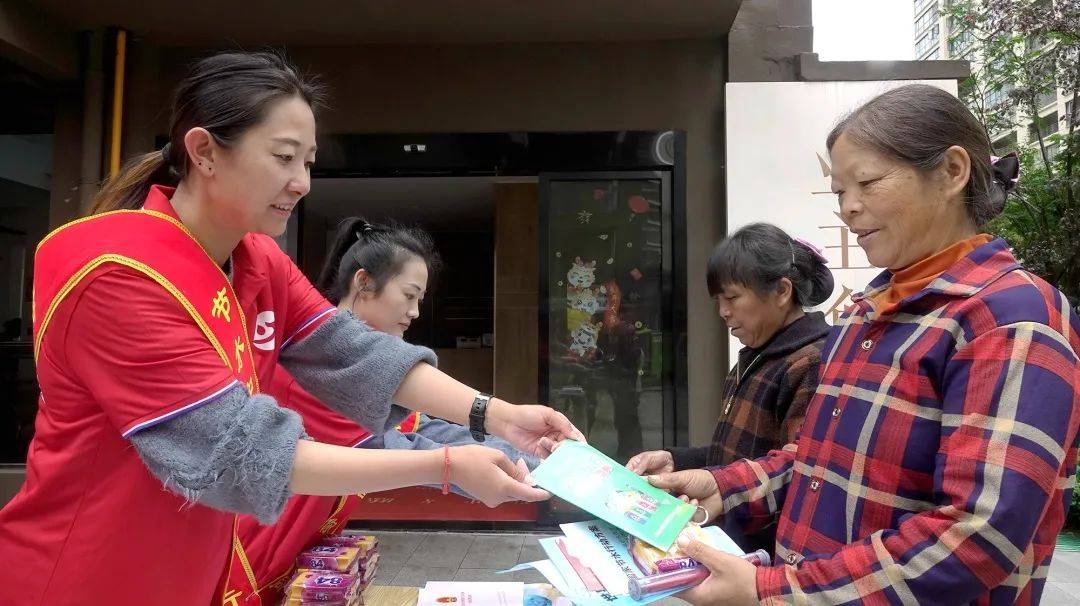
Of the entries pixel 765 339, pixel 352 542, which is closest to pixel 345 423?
pixel 352 542

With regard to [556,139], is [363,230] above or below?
below

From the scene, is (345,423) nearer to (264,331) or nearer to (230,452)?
(264,331)

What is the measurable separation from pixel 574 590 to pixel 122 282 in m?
0.89

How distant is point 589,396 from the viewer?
5.14 m

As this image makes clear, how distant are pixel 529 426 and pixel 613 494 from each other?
41 centimetres

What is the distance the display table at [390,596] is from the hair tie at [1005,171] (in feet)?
5.52

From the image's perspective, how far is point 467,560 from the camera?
4.51 meters

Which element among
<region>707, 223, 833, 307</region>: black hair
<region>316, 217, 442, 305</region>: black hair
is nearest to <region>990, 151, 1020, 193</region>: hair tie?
<region>707, 223, 833, 307</region>: black hair

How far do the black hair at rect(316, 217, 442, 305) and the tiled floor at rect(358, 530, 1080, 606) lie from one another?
2.15 meters

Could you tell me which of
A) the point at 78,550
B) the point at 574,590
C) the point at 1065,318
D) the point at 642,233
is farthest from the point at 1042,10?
the point at 78,550

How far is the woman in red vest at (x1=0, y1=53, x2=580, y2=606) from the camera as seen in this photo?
3.44 feet

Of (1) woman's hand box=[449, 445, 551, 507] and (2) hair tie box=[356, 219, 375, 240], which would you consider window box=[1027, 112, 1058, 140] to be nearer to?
(2) hair tie box=[356, 219, 375, 240]

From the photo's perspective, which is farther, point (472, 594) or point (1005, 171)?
point (472, 594)

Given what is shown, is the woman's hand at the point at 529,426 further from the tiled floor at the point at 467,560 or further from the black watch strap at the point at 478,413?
the tiled floor at the point at 467,560
